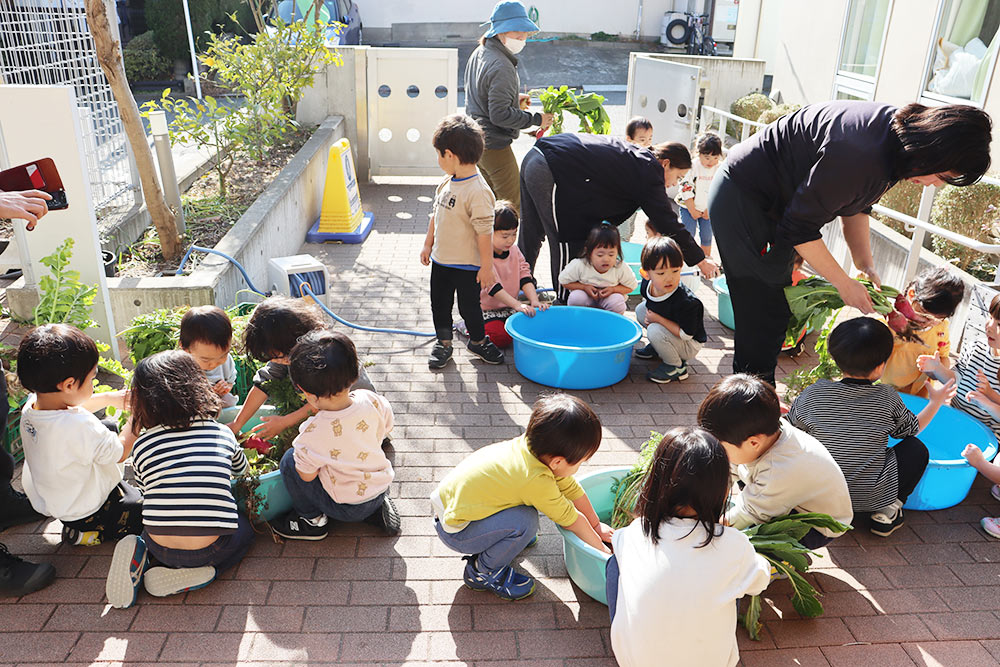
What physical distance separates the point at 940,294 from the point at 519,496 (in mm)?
2516

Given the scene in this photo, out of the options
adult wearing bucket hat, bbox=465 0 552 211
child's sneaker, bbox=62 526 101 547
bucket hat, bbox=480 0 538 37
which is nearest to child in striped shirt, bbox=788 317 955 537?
child's sneaker, bbox=62 526 101 547

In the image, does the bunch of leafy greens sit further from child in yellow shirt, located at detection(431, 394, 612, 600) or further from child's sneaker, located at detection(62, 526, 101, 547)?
child's sneaker, located at detection(62, 526, 101, 547)

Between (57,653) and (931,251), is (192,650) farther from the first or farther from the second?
(931,251)

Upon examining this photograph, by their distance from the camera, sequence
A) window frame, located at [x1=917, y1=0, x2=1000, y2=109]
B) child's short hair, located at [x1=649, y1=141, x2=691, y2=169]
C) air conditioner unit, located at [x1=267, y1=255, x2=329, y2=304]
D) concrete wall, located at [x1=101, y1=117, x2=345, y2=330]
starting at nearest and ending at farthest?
concrete wall, located at [x1=101, y1=117, x2=345, y2=330]
air conditioner unit, located at [x1=267, y1=255, x2=329, y2=304]
child's short hair, located at [x1=649, y1=141, x2=691, y2=169]
window frame, located at [x1=917, y1=0, x2=1000, y2=109]

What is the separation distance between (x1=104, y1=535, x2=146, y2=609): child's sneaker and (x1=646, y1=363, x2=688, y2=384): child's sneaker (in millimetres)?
3086

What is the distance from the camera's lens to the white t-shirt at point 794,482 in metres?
2.75

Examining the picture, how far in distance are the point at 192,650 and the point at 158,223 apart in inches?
142

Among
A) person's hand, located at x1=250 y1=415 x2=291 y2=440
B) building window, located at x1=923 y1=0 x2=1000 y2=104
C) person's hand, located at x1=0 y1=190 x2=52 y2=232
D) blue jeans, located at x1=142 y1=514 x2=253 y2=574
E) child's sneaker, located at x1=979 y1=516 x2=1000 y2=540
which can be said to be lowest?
child's sneaker, located at x1=979 y1=516 x2=1000 y2=540

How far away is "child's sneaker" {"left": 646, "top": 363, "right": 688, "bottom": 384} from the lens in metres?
4.79

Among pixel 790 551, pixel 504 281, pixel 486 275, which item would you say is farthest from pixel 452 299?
pixel 790 551

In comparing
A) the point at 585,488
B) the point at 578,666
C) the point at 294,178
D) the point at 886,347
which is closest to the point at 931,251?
the point at 886,347

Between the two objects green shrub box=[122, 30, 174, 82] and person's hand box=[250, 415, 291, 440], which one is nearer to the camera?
person's hand box=[250, 415, 291, 440]

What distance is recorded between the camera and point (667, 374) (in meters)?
4.79

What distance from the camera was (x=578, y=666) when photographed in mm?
2604
